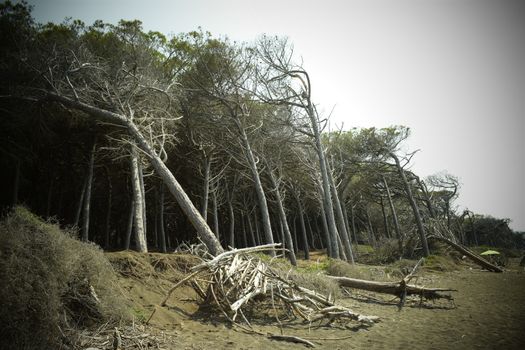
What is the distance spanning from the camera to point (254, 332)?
14.1 feet

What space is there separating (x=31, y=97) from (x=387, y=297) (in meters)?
12.8

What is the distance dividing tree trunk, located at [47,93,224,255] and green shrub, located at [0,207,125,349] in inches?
132

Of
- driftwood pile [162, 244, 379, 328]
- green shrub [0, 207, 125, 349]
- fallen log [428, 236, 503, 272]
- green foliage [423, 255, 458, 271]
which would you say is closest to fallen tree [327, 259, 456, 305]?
driftwood pile [162, 244, 379, 328]

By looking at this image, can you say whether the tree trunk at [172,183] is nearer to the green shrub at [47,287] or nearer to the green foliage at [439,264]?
the green shrub at [47,287]

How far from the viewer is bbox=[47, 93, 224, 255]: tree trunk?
752cm

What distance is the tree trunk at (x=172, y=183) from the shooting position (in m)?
7.52

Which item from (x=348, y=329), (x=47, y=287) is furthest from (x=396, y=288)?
(x=47, y=287)

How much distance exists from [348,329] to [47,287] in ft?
15.3

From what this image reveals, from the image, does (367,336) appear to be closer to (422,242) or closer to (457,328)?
(457,328)

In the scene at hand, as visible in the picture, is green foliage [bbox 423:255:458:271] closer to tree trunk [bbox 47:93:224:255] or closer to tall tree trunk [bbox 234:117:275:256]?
tall tree trunk [bbox 234:117:275:256]

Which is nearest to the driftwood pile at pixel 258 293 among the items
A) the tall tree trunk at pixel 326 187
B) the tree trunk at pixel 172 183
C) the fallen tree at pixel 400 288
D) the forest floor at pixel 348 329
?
the forest floor at pixel 348 329

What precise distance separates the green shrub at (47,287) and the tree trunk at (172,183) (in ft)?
11.0

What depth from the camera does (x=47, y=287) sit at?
310 cm

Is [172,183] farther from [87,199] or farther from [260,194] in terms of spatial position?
[87,199]
